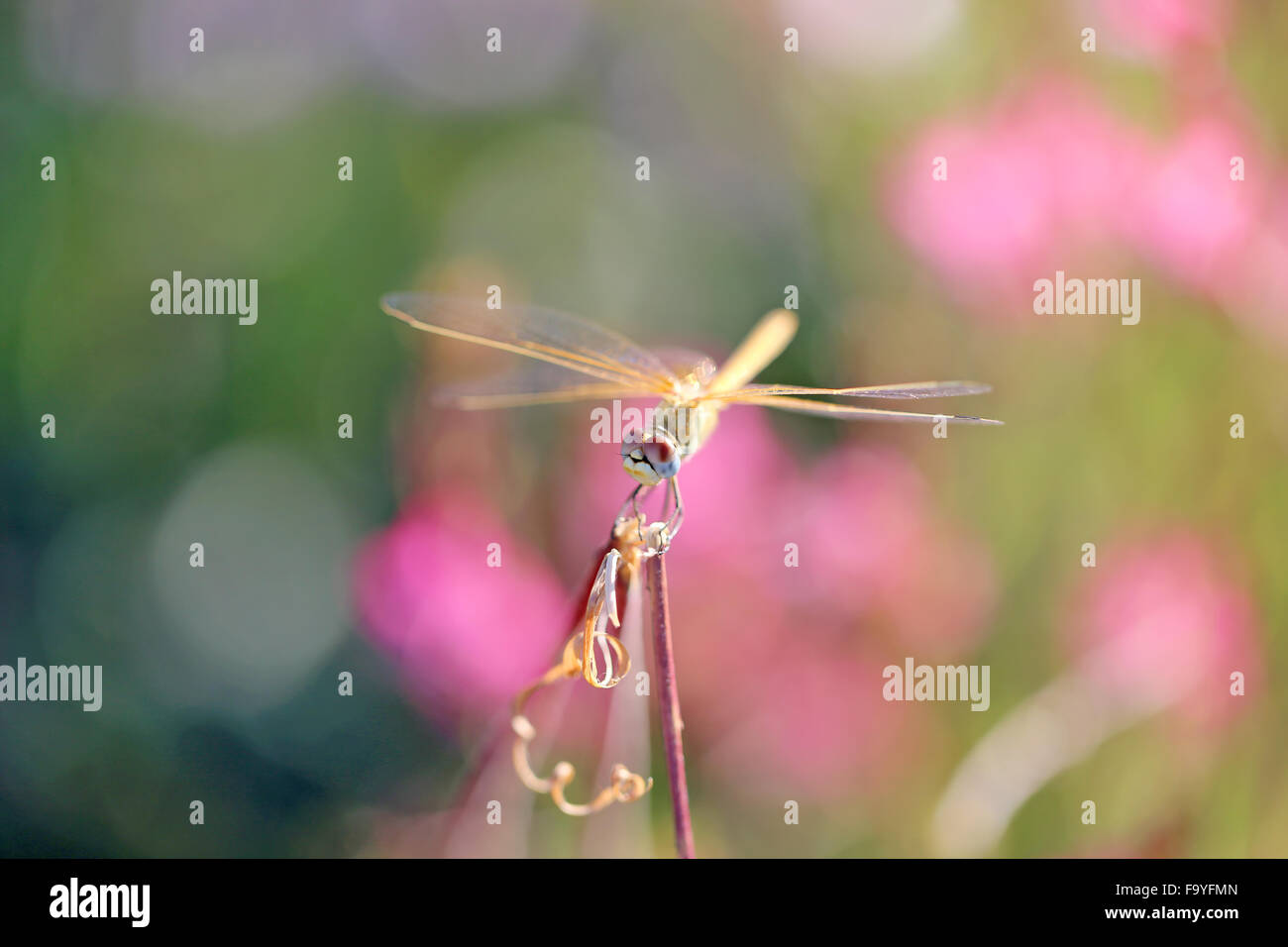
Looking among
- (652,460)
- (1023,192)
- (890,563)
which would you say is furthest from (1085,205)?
(652,460)

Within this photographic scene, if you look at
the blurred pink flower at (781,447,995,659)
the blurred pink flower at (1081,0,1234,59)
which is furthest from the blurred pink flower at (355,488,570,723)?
the blurred pink flower at (1081,0,1234,59)

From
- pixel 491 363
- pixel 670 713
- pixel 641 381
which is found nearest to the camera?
pixel 670 713

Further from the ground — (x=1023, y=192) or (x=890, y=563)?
(x=1023, y=192)

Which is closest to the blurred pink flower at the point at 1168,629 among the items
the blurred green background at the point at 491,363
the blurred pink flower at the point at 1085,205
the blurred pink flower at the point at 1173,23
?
the blurred green background at the point at 491,363

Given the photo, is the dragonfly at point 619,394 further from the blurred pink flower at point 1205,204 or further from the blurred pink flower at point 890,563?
the blurred pink flower at point 1205,204

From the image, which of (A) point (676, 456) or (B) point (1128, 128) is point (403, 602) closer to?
(A) point (676, 456)

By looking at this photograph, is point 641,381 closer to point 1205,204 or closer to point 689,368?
point 689,368

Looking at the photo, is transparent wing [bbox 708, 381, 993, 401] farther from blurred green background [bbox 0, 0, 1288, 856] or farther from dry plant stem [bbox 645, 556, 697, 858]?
blurred green background [bbox 0, 0, 1288, 856]
